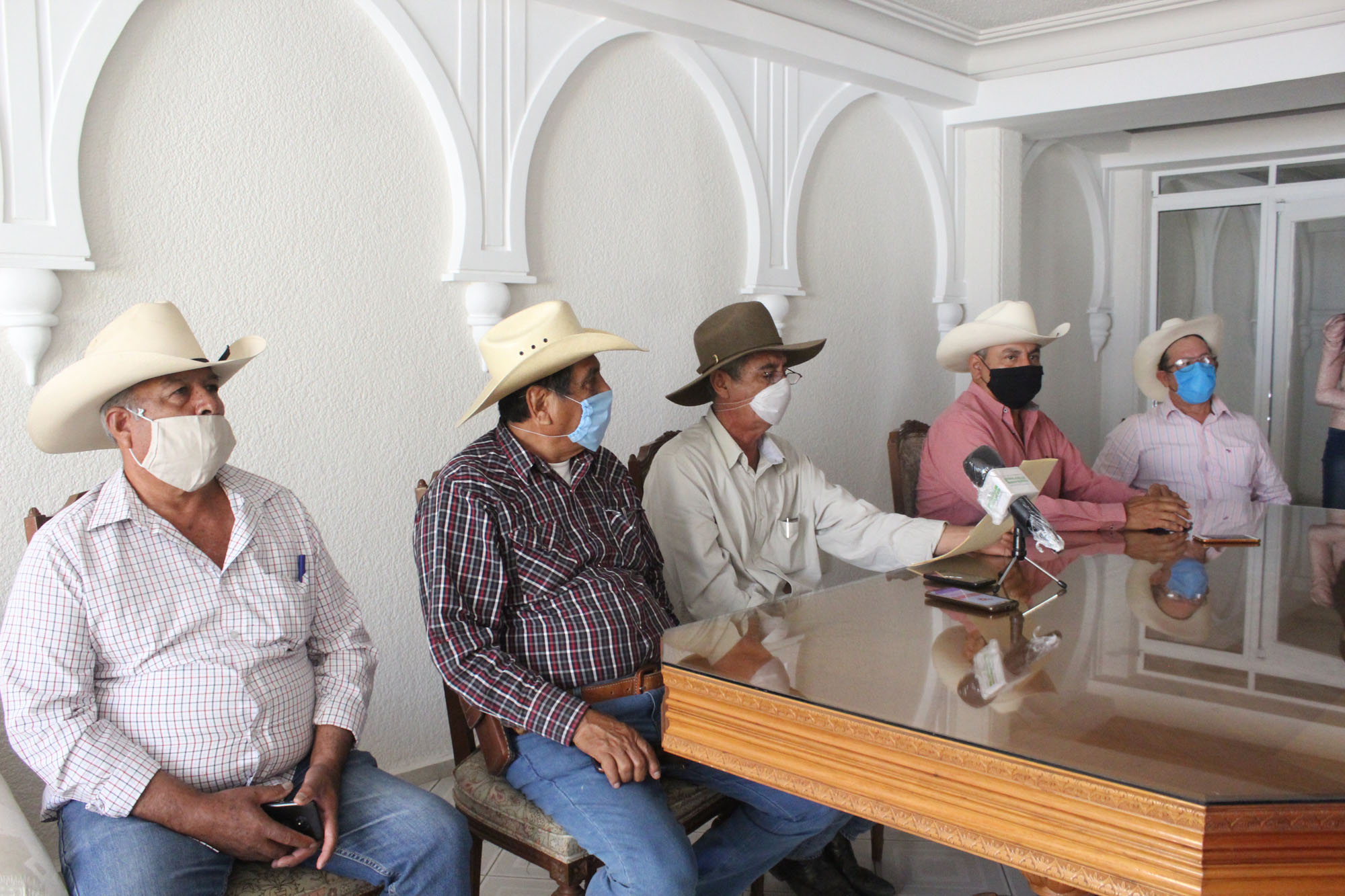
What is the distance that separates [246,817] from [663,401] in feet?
6.85

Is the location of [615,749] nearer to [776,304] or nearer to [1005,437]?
[1005,437]

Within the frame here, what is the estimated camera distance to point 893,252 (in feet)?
14.9

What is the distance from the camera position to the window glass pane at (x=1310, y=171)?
18.0ft

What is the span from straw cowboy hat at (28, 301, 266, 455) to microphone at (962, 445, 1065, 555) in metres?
1.37

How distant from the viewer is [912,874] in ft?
8.27

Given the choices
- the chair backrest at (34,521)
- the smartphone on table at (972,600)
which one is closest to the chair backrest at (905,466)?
the smartphone on table at (972,600)

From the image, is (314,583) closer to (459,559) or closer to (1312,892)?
(459,559)

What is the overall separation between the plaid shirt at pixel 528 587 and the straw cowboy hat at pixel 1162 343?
2292 millimetres

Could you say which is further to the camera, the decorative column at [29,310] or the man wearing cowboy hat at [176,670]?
the decorative column at [29,310]

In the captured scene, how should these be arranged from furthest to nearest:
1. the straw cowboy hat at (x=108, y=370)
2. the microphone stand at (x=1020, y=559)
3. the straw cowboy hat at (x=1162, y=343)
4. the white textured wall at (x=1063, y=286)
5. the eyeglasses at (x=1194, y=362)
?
the white textured wall at (x=1063, y=286)
the straw cowboy hat at (x=1162, y=343)
the eyeglasses at (x=1194, y=362)
the microphone stand at (x=1020, y=559)
the straw cowboy hat at (x=108, y=370)

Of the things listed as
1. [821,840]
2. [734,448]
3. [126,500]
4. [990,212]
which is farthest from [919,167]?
[126,500]

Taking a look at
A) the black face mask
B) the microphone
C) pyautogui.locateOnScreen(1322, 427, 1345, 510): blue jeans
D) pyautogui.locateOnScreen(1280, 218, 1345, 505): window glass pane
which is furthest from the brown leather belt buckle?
pyautogui.locateOnScreen(1280, 218, 1345, 505): window glass pane

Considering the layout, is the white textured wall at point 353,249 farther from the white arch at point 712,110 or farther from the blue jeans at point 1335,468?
the blue jeans at point 1335,468

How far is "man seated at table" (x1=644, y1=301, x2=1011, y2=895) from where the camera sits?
2438 millimetres
